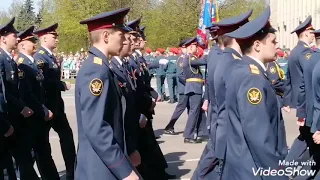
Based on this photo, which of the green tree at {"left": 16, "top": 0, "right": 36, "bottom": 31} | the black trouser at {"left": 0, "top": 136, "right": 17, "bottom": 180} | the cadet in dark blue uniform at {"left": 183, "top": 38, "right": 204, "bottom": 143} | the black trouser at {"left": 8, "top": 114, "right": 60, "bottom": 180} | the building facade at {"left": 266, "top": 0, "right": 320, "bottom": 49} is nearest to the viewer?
the black trouser at {"left": 0, "top": 136, "right": 17, "bottom": 180}

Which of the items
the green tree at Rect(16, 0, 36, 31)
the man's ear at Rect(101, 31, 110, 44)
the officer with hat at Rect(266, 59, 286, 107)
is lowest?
the officer with hat at Rect(266, 59, 286, 107)

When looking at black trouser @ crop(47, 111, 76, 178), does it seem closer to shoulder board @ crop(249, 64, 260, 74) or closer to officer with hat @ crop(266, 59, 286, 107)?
officer with hat @ crop(266, 59, 286, 107)

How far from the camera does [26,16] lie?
64.1m

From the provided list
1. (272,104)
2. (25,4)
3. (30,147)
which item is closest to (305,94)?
(30,147)

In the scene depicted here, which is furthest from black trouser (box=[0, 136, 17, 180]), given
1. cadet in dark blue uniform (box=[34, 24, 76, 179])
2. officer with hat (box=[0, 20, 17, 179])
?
cadet in dark blue uniform (box=[34, 24, 76, 179])

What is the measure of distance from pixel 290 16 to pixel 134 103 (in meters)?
47.0

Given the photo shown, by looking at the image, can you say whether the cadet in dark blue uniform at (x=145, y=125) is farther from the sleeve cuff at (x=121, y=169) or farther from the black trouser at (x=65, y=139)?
the sleeve cuff at (x=121, y=169)

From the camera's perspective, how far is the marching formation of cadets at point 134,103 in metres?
3.57

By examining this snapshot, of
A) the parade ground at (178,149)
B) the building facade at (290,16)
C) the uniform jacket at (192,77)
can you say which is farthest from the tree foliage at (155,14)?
the uniform jacket at (192,77)

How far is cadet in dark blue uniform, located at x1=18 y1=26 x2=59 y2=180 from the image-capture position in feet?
21.9

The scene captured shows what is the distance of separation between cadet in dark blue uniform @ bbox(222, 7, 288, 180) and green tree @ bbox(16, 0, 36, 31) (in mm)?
59567

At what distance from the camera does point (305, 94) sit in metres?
7.43

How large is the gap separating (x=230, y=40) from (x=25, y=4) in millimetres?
64226

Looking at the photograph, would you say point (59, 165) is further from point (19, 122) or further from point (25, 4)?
point (25, 4)
